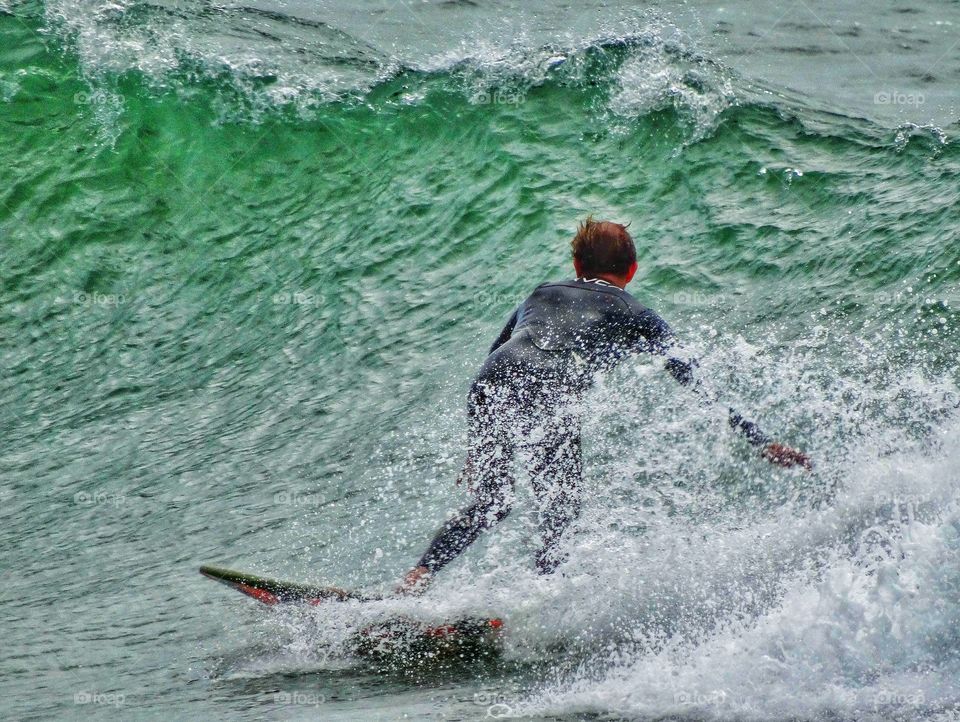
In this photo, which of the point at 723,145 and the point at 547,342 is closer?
the point at 547,342

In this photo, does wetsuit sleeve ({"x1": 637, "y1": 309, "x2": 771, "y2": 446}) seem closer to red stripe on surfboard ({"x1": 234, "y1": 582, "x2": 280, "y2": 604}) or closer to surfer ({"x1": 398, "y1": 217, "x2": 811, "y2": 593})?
surfer ({"x1": 398, "y1": 217, "x2": 811, "y2": 593})

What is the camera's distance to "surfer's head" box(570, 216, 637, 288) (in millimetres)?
4789

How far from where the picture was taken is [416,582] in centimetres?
462

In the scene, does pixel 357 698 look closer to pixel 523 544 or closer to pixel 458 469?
pixel 523 544

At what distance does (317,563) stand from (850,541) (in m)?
2.45

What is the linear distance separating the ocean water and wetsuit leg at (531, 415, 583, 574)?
9 centimetres

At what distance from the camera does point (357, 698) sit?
405 centimetres

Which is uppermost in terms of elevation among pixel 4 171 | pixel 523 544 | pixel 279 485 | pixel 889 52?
pixel 889 52

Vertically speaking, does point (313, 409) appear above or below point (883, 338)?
below

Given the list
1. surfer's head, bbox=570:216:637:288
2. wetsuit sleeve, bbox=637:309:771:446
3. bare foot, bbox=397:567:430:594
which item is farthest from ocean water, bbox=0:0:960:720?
surfer's head, bbox=570:216:637:288

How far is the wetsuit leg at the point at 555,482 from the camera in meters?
4.60

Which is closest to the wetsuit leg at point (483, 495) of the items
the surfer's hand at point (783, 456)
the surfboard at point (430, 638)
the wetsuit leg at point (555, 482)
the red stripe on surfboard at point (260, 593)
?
the wetsuit leg at point (555, 482)

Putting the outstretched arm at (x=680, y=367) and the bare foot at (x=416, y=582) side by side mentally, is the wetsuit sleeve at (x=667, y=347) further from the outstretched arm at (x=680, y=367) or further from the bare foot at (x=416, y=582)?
the bare foot at (x=416, y=582)

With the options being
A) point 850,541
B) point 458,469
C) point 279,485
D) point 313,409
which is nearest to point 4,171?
point 313,409
